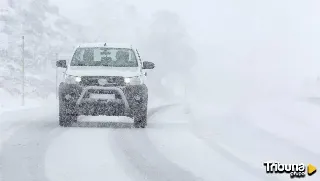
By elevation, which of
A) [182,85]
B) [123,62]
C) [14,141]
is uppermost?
[123,62]

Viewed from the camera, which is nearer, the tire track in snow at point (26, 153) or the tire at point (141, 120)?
the tire track in snow at point (26, 153)

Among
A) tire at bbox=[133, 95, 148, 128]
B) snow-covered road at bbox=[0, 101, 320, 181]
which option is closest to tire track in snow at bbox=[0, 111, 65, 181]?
snow-covered road at bbox=[0, 101, 320, 181]

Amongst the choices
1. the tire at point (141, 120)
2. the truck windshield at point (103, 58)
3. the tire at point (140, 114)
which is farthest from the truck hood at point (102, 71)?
the tire at point (141, 120)

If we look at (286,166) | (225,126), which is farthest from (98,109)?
(286,166)

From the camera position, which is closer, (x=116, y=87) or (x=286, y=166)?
(x=286, y=166)

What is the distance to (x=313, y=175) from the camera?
7406 millimetres

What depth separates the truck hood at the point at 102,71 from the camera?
1362cm

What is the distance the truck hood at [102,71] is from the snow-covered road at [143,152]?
1166 millimetres

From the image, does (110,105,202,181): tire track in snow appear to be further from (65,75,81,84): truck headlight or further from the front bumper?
(65,75,81,84): truck headlight

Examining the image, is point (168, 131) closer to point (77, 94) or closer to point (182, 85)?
point (77, 94)

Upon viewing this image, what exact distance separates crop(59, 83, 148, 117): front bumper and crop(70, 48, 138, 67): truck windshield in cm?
110

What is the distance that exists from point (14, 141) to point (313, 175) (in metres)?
5.14

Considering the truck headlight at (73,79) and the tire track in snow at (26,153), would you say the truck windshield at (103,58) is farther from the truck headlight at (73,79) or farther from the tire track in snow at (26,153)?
the tire track in snow at (26,153)

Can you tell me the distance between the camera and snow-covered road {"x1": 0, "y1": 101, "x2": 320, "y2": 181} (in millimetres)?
7184
